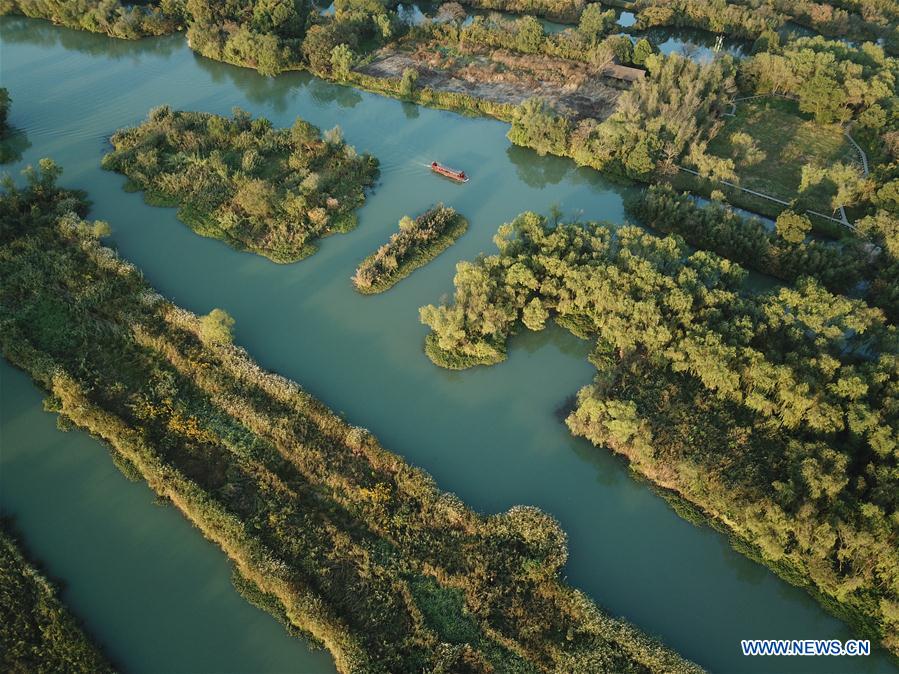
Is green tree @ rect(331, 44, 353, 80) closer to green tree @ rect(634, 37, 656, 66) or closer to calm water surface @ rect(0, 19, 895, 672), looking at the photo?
calm water surface @ rect(0, 19, 895, 672)

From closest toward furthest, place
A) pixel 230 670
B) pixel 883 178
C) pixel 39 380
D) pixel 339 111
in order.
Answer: pixel 230 670
pixel 39 380
pixel 883 178
pixel 339 111

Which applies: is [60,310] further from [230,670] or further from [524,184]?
[524,184]

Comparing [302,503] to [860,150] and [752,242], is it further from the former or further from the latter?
[860,150]

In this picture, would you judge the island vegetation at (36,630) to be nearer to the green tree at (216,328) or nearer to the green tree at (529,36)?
the green tree at (216,328)

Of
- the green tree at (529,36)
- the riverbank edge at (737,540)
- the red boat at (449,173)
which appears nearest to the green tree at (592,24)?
the green tree at (529,36)

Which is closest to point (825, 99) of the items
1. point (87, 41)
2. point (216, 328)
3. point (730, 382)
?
point (730, 382)

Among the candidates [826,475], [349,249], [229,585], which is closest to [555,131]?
[349,249]
